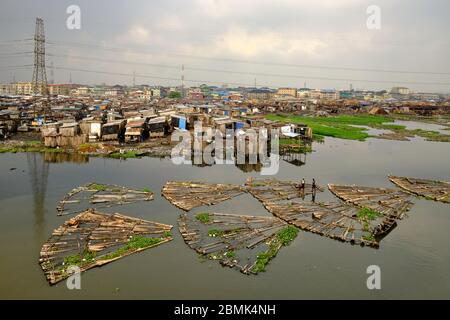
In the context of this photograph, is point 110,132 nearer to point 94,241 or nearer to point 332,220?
point 94,241

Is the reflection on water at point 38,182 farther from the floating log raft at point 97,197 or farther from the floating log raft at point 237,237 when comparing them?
the floating log raft at point 237,237

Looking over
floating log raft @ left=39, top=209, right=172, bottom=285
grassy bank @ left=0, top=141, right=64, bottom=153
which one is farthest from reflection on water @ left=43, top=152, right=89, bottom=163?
floating log raft @ left=39, top=209, right=172, bottom=285

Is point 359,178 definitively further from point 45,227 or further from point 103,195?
point 45,227

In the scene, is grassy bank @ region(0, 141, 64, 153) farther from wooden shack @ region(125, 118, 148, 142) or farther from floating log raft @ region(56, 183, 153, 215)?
floating log raft @ region(56, 183, 153, 215)

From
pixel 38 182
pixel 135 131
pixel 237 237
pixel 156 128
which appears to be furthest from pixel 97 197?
pixel 156 128

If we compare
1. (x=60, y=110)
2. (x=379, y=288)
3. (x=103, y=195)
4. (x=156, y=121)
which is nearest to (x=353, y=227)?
(x=379, y=288)
